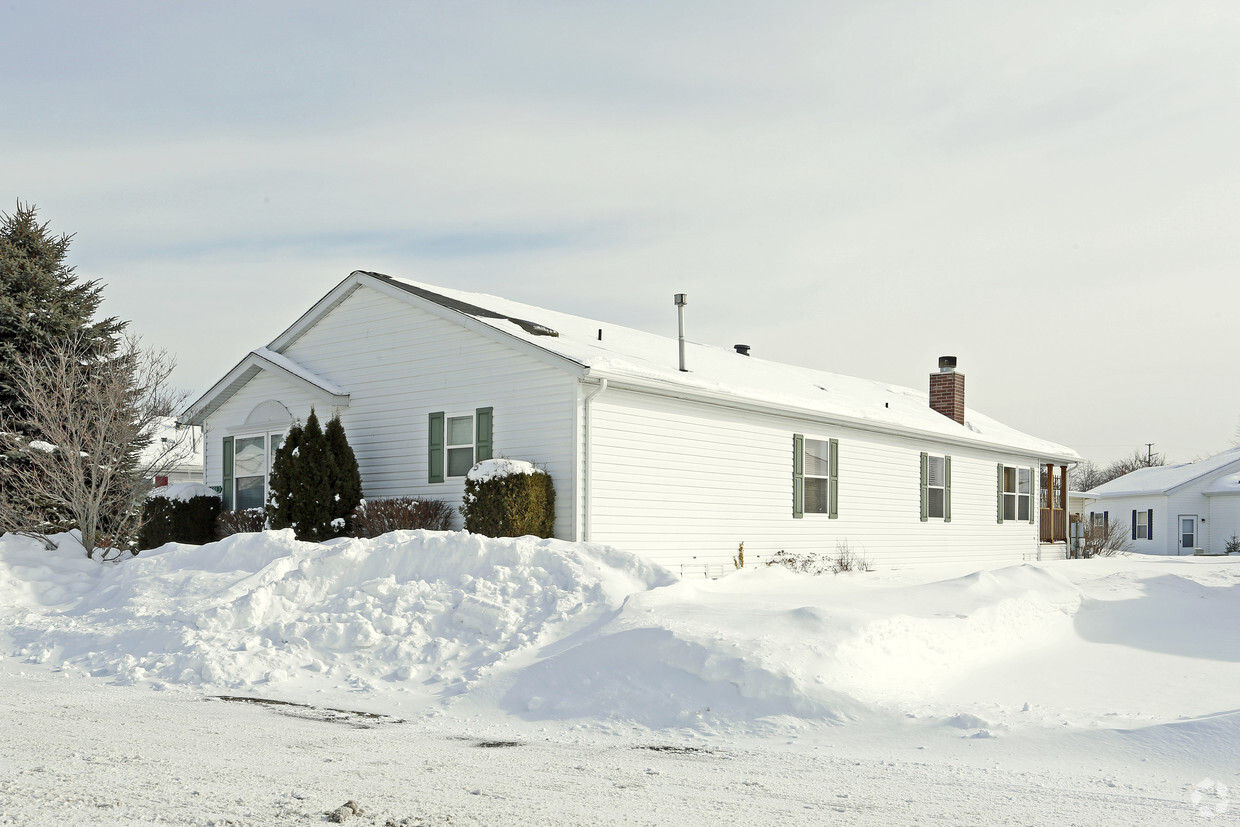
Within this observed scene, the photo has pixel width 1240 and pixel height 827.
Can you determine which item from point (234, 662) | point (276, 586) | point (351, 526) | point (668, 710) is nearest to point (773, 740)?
point (668, 710)

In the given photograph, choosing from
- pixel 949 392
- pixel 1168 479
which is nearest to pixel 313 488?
pixel 949 392

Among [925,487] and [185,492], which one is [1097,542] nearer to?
[925,487]

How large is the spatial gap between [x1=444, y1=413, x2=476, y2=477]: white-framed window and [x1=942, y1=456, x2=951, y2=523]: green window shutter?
40.9 feet

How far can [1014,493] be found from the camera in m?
27.6

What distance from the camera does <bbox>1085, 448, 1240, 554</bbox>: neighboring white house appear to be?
44812 mm

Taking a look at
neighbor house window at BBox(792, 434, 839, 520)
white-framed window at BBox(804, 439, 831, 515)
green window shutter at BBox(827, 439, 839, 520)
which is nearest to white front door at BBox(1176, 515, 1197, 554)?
green window shutter at BBox(827, 439, 839, 520)

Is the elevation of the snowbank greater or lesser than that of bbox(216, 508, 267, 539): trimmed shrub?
greater

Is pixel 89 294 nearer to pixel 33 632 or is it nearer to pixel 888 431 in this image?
pixel 33 632

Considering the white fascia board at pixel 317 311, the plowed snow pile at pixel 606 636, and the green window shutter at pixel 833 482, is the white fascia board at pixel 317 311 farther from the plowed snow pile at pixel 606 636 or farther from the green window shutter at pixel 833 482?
the green window shutter at pixel 833 482

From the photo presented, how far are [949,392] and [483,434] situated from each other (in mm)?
15501

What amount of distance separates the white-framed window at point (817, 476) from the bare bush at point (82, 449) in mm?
11549

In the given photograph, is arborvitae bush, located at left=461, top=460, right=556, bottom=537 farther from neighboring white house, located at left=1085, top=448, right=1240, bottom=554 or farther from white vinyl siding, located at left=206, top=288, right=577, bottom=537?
neighboring white house, located at left=1085, top=448, right=1240, bottom=554

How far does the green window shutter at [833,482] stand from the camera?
66.8 feet

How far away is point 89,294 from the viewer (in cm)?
2256
